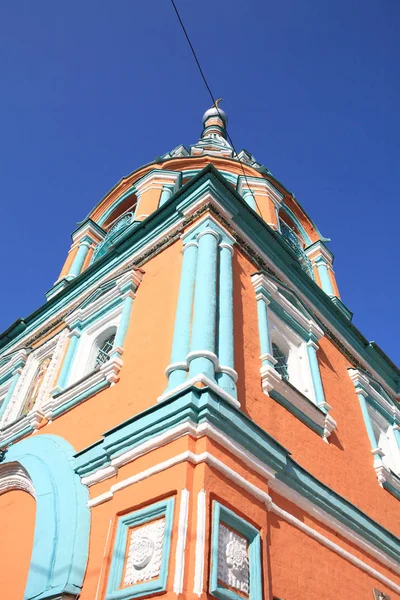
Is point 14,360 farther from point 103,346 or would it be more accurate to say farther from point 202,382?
point 202,382

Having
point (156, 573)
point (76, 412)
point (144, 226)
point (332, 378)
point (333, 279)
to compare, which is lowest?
point (156, 573)

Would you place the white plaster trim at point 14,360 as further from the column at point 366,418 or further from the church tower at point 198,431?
the column at point 366,418

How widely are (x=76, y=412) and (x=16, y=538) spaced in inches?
57.5

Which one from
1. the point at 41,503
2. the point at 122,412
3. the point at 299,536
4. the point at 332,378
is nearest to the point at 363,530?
the point at 299,536

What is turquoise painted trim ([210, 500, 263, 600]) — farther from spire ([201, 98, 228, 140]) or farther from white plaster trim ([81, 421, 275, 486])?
spire ([201, 98, 228, 140])

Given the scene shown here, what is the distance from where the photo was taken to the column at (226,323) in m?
5.13

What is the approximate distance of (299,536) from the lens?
491 cm

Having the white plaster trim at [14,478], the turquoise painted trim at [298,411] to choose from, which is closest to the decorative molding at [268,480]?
the turquoise painted trim at [298,411]

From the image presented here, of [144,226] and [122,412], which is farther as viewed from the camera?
[144,226]

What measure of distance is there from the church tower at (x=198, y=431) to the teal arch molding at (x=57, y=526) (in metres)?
0.02

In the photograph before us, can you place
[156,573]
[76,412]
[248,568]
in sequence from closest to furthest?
[156,573], [248,568], [76,412]

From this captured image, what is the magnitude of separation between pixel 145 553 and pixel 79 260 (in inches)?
314

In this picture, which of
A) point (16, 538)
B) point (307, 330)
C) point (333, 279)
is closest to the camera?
point (16, 538)

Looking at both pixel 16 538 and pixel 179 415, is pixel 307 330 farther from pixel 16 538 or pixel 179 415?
pixel 16 538
